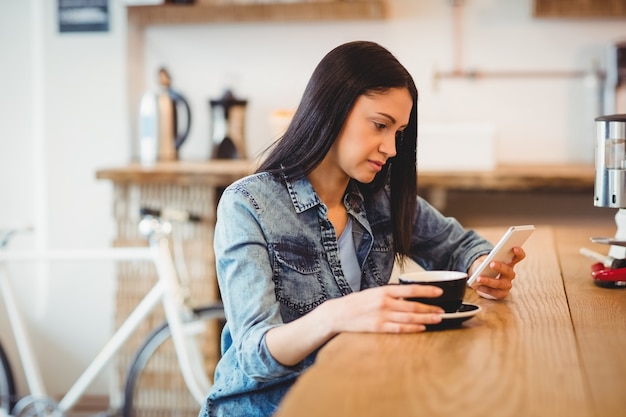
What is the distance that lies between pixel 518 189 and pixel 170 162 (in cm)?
132

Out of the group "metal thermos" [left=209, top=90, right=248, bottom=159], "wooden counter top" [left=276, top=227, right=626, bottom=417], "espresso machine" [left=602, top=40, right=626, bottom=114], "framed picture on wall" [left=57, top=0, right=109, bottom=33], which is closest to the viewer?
"wooden counter top" [left=276, top=227, right=626, bottom=417]

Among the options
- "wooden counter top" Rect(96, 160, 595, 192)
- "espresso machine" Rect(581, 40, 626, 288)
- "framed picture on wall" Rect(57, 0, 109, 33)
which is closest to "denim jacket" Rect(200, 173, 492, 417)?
"espresso machine" Rect(581, 40, 626, 288)

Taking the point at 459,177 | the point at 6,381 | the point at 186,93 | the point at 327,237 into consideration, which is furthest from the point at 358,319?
the point at 186,93

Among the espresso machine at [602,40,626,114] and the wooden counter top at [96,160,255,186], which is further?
the espresso machine at [602,40,626,114]

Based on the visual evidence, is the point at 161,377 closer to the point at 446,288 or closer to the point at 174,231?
the point at 174,231

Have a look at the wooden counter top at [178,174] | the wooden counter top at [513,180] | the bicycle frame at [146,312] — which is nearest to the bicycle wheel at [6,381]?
the bicycle frame at [146,312]

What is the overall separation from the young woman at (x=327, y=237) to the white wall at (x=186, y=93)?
1948 millimetres

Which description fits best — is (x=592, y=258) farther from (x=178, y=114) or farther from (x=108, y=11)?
(x=108, y=11)

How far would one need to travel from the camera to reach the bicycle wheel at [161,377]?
3338mm

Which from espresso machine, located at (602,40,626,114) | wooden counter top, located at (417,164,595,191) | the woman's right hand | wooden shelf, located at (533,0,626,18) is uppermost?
wooden shelf, located at (533,0,626,18)

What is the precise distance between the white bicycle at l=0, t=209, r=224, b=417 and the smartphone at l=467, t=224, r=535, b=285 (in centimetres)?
170

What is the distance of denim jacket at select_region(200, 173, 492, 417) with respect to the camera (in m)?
1.41

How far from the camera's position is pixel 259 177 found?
5.31 feet

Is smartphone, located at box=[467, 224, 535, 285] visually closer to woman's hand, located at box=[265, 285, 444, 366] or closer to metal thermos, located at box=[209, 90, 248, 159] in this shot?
woman's hand, located at box=[265, 285, 444, 366]
